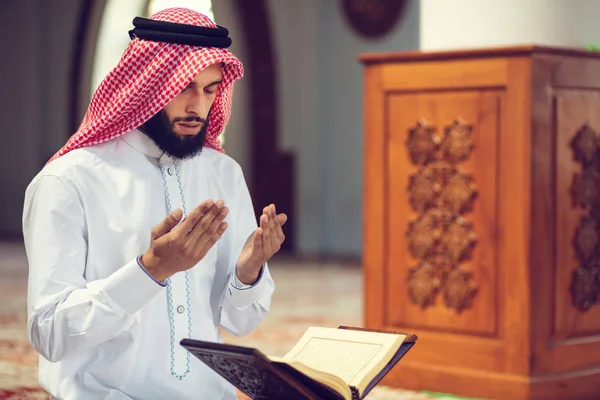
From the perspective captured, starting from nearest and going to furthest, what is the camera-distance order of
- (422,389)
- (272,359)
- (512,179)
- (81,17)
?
1. (272,359)
2. (512,179)
3. (422,389)
4. (81,17)

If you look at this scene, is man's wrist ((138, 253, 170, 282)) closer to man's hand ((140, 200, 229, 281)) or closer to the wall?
man's hand ((140, 200, 229, 281))

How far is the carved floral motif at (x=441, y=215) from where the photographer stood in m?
5.00

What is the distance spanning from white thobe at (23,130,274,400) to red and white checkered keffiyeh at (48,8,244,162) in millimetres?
62

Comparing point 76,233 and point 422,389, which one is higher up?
point 76,233

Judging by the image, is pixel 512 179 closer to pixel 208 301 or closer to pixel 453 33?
pixel 453 33

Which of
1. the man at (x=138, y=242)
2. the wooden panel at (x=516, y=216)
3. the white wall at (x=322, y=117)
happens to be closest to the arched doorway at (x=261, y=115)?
the white wall at (x=322, y=117)

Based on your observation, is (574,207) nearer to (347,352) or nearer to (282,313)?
(347,352)

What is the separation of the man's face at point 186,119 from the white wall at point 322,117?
8880 millimetres

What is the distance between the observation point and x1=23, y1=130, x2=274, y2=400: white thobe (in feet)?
7.70

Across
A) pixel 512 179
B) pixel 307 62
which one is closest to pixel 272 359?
pixel 512 179

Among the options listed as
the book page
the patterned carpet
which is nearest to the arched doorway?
the patterned carpet

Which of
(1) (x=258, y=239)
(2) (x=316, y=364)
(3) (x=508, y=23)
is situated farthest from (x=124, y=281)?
(3) (x=508, y=23)

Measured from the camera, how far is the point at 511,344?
4.87 metres

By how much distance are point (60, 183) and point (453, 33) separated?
126 inches
